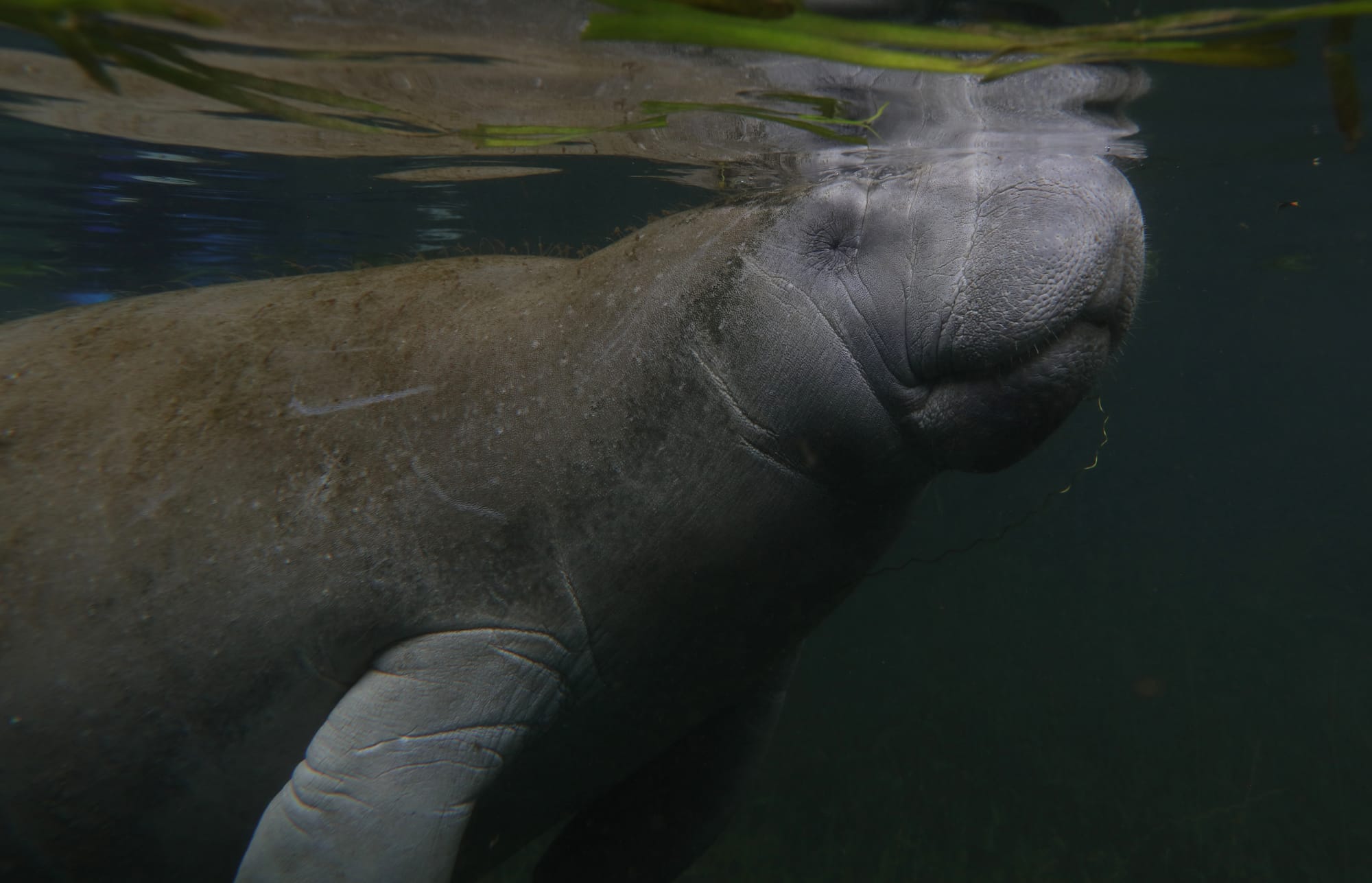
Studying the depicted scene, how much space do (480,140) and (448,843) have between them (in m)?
5.77

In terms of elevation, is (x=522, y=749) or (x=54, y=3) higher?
(x=54, y=3)

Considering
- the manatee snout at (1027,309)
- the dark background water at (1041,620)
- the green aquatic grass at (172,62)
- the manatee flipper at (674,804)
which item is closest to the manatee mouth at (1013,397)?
the manatee snout at (1027,309)

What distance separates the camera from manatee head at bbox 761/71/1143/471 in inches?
81.4

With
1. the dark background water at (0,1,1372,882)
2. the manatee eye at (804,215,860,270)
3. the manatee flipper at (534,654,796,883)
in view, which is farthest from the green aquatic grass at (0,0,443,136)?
the manatee flipper at (534,654,796,883)

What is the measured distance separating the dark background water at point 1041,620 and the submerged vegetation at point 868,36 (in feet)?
1.17

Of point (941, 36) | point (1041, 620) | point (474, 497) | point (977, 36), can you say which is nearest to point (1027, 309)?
point (941, 36)

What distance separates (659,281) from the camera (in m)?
2.41

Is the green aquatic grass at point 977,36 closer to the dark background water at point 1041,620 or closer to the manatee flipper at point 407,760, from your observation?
the dark background water at point 1041,620

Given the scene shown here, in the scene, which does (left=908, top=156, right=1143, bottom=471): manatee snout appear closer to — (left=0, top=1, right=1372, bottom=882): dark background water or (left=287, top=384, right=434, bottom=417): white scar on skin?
(left=0, top=1, right=1372, bottom=882): dark background water

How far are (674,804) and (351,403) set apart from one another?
2056mm

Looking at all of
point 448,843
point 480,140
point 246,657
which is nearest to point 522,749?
point 448,843

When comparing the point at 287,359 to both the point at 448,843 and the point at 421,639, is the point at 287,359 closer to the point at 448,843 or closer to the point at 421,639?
the point at 421,639

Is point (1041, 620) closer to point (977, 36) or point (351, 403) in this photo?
point (977, 36)

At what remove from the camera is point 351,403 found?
7.84 feet
